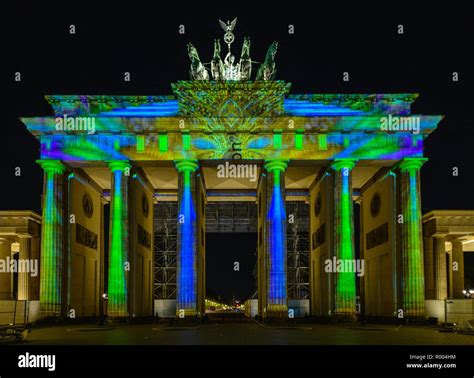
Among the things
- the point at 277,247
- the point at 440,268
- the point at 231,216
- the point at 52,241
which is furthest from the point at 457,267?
the point at 52,241

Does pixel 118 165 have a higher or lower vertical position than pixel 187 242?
higher

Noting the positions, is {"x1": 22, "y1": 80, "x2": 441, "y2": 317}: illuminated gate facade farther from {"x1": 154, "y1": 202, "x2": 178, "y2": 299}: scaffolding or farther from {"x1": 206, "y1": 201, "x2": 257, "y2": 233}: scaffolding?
{"x1": 154, "y1": 202, "x2": 178, "y2": 299}: scaffolding

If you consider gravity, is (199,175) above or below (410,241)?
above

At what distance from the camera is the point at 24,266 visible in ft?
167

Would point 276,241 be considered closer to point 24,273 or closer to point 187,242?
point 187,242

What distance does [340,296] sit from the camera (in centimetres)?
4434

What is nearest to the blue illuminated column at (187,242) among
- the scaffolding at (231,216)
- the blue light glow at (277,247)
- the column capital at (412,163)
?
the blue light glow at (277,247)

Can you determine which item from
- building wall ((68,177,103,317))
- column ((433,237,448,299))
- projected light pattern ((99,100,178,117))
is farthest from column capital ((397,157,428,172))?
A: building wall ((68,177,103,317))

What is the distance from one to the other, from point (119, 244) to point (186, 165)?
7714 millimetres

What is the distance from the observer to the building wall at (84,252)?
154 feet
